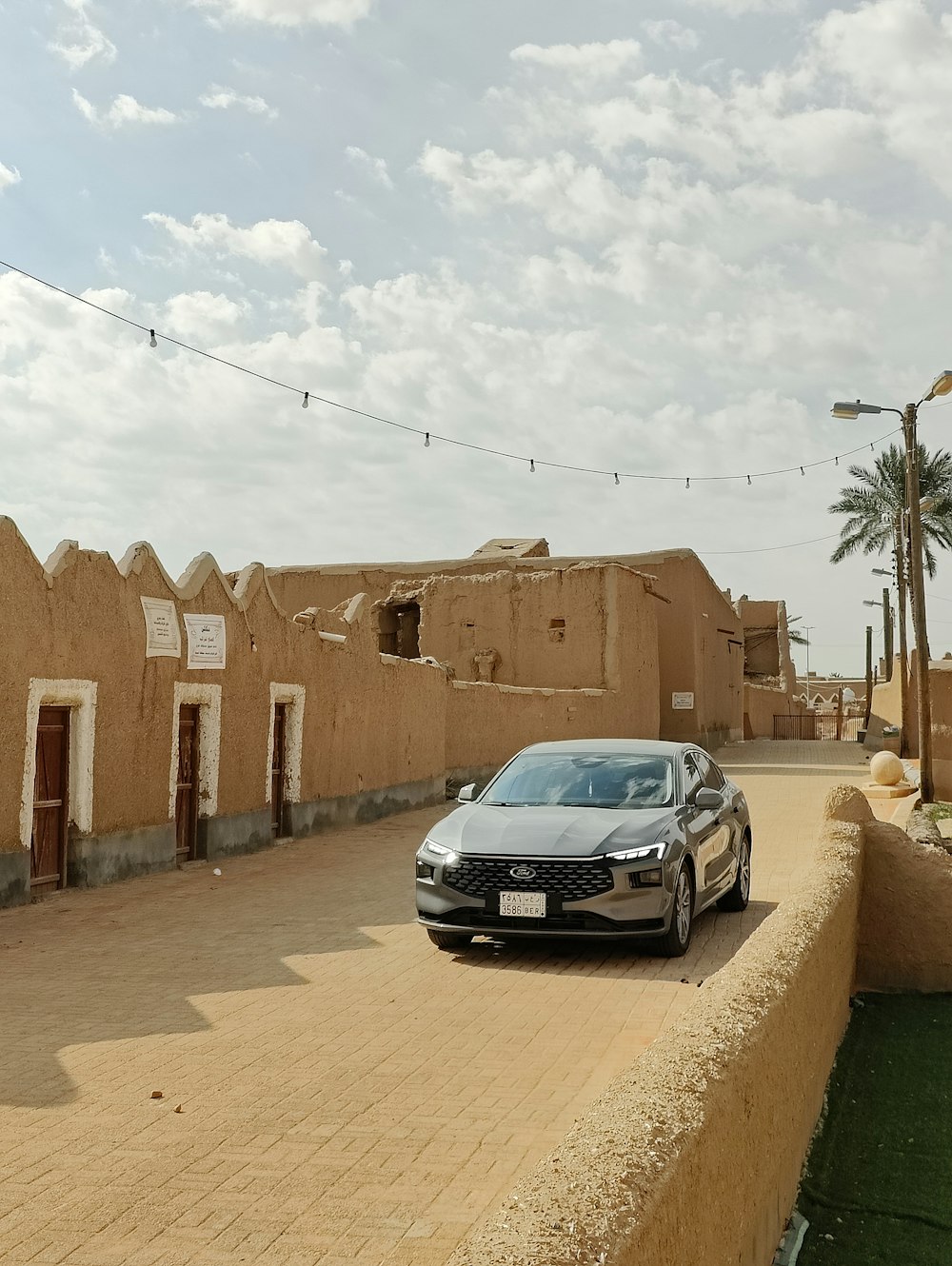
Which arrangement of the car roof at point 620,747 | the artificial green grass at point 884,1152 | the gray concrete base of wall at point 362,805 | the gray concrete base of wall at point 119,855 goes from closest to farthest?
the artificial green grass at point 884,1152 → the car roof at point 620,747 → the gray concrete base of wall at point 119,855 → the gray concrete base of wall at point 362,805

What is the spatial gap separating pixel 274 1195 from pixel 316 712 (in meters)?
13.7

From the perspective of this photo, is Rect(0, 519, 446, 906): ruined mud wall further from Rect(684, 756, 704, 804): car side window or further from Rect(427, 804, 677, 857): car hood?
Rect(684, 756, 704, 804): car side window

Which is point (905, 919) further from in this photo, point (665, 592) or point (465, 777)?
point (665, 592)

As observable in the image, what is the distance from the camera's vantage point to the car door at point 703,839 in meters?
9.62

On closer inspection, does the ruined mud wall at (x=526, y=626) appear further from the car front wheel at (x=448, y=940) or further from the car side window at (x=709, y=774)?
the car front wheel at (x=448, y=940)

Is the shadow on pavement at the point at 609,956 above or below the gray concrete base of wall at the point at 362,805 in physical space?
below

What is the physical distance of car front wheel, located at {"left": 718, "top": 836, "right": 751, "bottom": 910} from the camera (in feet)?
36.7

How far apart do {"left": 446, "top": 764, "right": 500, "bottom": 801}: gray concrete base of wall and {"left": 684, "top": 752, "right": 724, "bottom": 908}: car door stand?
13.9 m

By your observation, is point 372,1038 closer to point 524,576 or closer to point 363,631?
point 363,631

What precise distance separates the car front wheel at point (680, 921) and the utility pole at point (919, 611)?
13637mm

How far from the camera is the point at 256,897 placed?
12391 mm

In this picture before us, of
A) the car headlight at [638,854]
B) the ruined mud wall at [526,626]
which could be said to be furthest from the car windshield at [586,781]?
the ruined mud wall at [526,626]

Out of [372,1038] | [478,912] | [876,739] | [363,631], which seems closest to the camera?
[372,1038]

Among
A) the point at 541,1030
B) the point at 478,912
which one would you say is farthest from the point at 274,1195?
the point at 478,912
